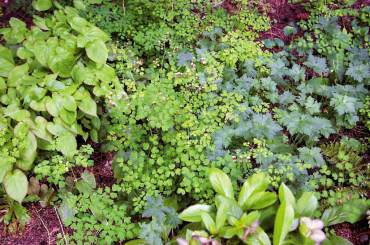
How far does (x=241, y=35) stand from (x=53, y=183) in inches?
84.2

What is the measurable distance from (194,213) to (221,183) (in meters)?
0.28

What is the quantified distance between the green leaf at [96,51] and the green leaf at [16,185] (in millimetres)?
1010

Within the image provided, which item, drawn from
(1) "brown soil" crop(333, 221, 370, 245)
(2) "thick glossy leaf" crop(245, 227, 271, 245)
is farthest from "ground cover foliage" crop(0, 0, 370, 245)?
(1) "brown soil" crop(333, 221, 370, 245)

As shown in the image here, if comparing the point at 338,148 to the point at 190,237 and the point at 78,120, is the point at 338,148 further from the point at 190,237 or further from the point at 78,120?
the point at 78,120

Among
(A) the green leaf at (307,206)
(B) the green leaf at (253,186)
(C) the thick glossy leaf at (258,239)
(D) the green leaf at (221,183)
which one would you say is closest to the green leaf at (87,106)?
(D) the green leaf at (221,183)

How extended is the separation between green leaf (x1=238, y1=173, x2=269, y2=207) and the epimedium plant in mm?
1216

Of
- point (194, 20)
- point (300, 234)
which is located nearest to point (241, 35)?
point (194, 20)

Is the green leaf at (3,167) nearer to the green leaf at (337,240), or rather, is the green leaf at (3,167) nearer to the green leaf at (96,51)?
the green leaf at (96,51)

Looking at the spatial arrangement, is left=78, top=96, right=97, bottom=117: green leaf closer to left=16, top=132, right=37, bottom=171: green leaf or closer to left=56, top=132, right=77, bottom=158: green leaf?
left=56, top=132, right=77, bottom=158: green leaf

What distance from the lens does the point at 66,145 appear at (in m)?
2.86

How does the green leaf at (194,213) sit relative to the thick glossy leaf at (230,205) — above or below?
below

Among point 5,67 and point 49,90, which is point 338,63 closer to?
point 49,90

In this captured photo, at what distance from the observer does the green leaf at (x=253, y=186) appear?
Answer: 2662 millimetres

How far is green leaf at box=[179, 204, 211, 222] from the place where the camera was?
103 inches
